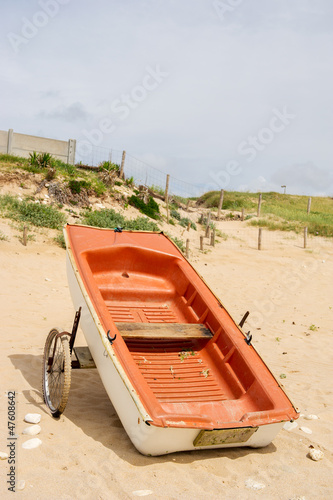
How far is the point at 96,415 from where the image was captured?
4.35m

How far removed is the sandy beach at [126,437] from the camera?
10.6 ft

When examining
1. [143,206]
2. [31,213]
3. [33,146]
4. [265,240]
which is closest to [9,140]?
[33,146]

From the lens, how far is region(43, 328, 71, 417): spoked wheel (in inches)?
156

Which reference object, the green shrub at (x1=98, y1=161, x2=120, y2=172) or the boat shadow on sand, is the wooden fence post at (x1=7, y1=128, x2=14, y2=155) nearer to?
the green shrub at (x1=98, y1=161, x2=120, y2=172)

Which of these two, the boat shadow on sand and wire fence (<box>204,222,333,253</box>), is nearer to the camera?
the boat shadow on sand

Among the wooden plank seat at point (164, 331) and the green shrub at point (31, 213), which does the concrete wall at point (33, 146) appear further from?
the wooden plank seat at point (164, 331)

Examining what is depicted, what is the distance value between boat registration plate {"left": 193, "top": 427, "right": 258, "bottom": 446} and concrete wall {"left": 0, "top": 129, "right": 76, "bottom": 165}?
18468 millimetres

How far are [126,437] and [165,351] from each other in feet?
3.95

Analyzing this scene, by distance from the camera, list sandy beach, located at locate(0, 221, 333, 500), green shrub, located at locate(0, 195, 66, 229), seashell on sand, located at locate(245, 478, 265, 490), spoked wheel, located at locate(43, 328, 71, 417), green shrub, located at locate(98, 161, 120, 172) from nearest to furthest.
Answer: sandy beach, located at locate(0, 221, 333, 500) < seashell on sand, located at locate(245, 478, 265, 490) < spoked wheel, located at locate(43, 328, 71, 417) < green shrub, located at locate(0, 195, 66, 229) < green shrub, located at locate(98, 161, 120, 172)

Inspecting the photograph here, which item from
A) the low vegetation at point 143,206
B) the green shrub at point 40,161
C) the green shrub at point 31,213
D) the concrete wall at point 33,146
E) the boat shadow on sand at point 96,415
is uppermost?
the concrete wall at point 33,146

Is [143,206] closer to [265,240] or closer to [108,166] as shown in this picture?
[108,166]

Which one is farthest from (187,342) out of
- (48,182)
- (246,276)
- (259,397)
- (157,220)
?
(157,220)

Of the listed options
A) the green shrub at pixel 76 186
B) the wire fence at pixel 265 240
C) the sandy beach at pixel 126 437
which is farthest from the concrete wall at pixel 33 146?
the sandy beach at pixel 126 437

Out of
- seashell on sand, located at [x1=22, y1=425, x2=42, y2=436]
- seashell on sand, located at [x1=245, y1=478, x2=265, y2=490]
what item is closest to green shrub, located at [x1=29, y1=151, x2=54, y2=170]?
seashell on sand, located at [x1=22, y1=425, x2=42, y2=436]
